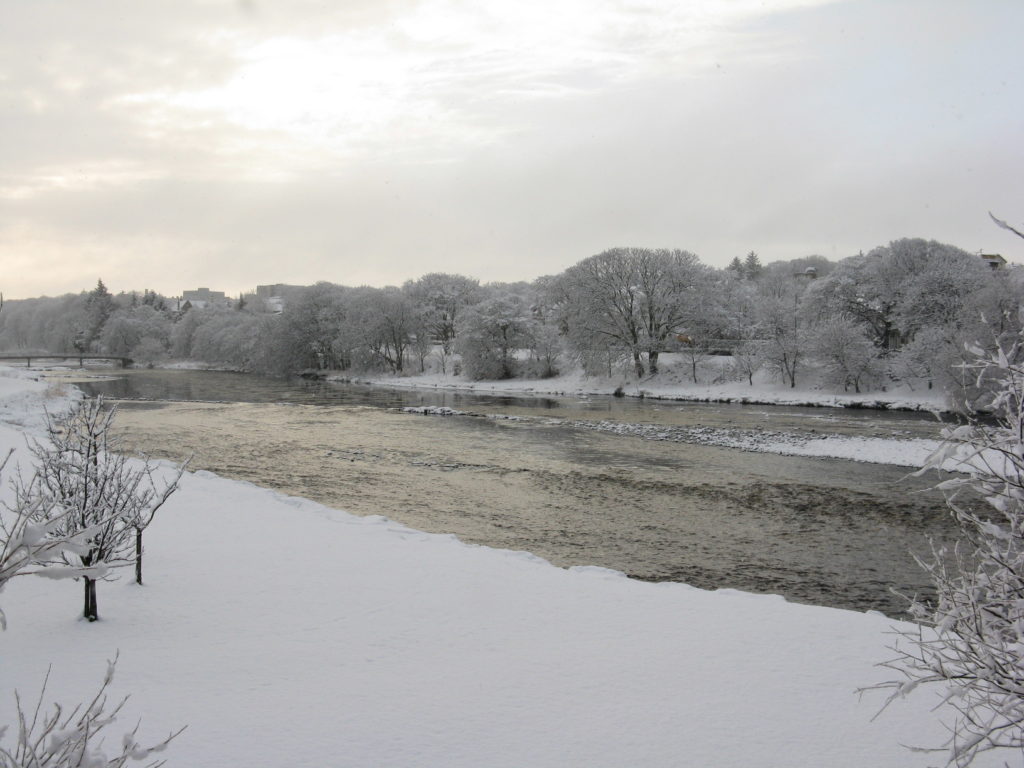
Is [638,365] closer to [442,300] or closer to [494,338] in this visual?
[494,338]

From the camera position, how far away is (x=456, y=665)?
22.7 feet

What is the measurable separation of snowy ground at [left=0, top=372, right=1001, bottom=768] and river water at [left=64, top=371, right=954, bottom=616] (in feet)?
7.81

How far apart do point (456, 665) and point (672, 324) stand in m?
52.0

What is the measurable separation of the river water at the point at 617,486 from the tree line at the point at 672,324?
899 cm

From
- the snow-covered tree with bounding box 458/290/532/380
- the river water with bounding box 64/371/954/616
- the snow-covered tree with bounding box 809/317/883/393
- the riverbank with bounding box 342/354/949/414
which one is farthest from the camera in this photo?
the snow-covered tree with bounding box 458/290/532/380

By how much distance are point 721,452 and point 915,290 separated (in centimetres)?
2945

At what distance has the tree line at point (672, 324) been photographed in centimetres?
4447

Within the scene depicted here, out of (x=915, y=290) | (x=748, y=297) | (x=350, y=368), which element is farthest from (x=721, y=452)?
(x=350, y=368)

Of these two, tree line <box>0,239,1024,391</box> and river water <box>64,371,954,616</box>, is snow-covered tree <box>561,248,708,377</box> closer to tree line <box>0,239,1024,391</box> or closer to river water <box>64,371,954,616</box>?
tree line <box>0,239,1024,391</box>

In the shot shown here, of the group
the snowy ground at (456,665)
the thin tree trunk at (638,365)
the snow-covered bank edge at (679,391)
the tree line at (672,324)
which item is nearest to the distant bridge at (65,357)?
the tree line at (672,324)

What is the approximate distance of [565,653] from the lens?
7.30 meters

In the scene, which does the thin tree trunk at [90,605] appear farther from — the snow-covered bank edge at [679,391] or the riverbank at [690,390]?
the riverbank at [690,390]

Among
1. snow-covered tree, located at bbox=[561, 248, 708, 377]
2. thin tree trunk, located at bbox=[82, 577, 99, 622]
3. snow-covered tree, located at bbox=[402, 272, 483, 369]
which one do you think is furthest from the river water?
snow-covered tree, located at bbox=[402, 272, 483, 369]

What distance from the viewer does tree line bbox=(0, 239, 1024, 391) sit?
4447 cm
